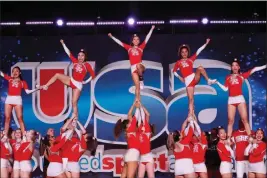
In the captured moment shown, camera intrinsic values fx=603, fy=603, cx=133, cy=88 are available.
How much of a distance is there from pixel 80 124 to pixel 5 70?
4.72 ft

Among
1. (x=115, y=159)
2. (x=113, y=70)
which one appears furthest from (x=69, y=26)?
(x=115, y=159)

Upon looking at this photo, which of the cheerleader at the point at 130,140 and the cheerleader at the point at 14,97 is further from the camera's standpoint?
the cheerleader at the point at 14,97

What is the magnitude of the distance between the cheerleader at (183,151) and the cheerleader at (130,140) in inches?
22.1

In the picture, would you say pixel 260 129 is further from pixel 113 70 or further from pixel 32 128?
pixel 32 128

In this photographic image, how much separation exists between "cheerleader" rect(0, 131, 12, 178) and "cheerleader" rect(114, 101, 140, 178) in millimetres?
1624

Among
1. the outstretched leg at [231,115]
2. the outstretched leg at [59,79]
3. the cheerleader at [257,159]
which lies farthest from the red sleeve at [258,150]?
the outstretched leg at [59,79]

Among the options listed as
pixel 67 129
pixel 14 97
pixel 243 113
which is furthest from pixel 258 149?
pixel 14 97

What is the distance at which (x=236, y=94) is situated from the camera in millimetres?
8914

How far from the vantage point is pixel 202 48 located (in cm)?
902

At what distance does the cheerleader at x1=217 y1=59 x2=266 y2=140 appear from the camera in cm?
890

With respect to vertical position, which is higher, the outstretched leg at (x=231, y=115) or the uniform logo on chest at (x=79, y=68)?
the uniform logo on chest at (x=79, y=68)

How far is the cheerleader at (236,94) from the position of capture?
8898 millimetres

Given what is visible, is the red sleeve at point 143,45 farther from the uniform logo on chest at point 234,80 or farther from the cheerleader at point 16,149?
the cheerleader at point 16,149

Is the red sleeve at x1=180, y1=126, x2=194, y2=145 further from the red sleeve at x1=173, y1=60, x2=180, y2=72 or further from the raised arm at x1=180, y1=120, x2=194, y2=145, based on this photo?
the red sleeve at x1=173, y1=60, x2=180, y2=72
